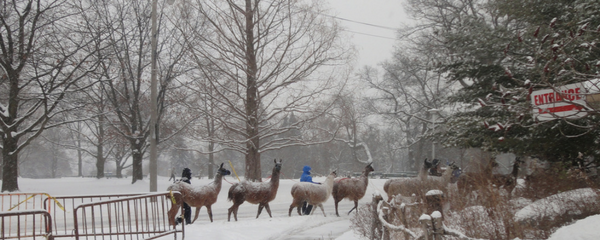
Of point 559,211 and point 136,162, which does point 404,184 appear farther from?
point 136,162

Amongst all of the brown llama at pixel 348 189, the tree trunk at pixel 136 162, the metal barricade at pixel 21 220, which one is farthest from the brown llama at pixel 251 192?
the tree trunk at pixel 136 162

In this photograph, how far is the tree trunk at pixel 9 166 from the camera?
60.5ft

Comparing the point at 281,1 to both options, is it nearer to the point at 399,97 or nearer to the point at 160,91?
the point at 160,91

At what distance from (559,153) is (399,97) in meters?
31.3

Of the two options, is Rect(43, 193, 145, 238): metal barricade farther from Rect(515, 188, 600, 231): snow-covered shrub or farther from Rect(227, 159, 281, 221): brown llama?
Rect(515, 188, 600, 231): snow-covered shrub

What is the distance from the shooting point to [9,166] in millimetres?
18453

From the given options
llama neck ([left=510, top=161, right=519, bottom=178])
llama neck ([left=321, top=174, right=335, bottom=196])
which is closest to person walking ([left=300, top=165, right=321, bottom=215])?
llama neck ([left=321, top=174, right=335, bottom=196])

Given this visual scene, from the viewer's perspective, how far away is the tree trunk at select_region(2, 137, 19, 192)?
60.5ft

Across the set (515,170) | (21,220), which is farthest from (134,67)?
(515,170)

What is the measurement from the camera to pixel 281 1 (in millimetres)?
18000

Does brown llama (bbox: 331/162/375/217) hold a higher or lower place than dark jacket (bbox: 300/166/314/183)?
lower

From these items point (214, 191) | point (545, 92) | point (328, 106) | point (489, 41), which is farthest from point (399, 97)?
point (545, 92)

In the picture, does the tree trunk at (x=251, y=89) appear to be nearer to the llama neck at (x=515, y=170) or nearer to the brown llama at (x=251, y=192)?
the brown llama at (x=251, y=192)

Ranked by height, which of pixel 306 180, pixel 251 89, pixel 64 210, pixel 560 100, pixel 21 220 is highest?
pixel 251 89
